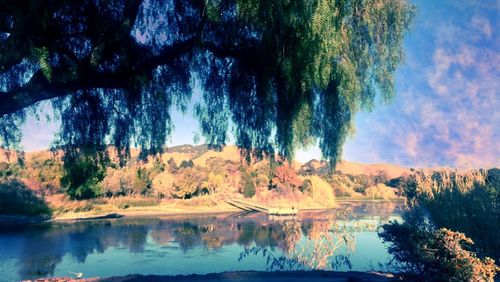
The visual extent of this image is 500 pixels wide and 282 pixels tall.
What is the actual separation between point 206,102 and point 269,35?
2045 mm

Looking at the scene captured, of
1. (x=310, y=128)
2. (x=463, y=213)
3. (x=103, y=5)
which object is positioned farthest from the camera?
(x=463, y=213)

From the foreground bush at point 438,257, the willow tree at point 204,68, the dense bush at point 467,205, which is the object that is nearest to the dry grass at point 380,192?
the dense bush at point 467,205

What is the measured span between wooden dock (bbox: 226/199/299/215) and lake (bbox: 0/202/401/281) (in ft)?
41.6

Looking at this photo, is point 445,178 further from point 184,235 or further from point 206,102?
point 184,235

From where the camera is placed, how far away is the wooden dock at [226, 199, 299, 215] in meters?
43.3

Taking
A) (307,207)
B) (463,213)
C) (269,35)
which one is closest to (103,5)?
(269,35)

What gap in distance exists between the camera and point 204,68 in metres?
7.43

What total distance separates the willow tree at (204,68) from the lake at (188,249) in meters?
6.42

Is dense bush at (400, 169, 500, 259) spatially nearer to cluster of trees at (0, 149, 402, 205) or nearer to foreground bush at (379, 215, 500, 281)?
foreground bush at (379, 215, 500, 281)

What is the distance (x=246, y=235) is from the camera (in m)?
25.7

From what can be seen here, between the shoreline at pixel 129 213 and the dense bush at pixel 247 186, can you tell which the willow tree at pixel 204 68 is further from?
the dense bush at pixel 247 186

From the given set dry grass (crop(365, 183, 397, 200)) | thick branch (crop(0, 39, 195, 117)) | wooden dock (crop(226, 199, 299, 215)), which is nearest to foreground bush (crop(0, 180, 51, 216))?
wooden dock (crop(226, 199, 299, 215))

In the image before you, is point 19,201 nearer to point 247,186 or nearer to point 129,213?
point 129,213

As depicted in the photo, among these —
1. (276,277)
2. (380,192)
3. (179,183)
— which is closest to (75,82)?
(276,277)
